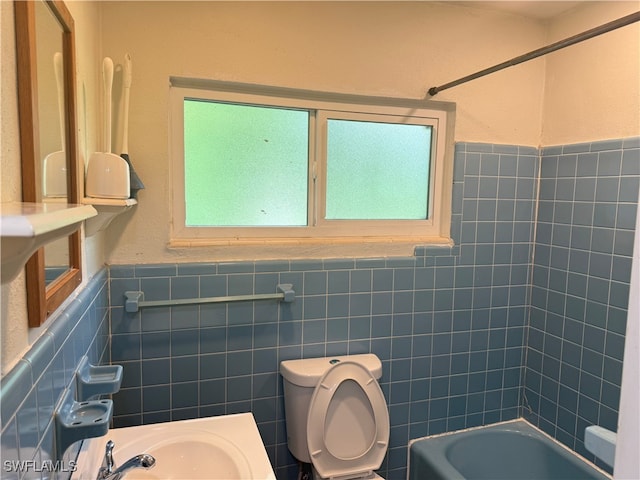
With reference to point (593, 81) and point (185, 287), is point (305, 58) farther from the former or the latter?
point (593, 81)

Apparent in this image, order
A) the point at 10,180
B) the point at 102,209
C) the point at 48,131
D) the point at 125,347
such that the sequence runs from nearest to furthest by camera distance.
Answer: the point at 10,180
the point at 48,131
the point at 102,209
the point at 125,347

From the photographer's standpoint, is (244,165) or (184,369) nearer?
(184,369)

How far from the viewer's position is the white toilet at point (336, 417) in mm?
1749

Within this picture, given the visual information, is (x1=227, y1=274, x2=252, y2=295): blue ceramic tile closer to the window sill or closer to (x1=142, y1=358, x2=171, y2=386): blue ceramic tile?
the window sill

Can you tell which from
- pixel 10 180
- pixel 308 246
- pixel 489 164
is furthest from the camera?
pixel 489 164

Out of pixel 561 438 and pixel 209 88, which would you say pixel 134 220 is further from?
pixel 561 438

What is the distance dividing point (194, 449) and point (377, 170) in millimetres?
1423

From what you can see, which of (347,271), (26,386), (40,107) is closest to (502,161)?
(347,271)

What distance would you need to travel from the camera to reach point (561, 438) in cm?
208

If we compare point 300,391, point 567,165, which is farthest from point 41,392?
point 567,165

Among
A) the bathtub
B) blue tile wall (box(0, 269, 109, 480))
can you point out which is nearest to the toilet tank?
the bathtub

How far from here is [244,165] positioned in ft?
6.18

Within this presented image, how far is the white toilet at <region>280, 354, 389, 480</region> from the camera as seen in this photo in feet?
5.74

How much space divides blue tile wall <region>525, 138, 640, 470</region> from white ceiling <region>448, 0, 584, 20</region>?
65 centimetres
